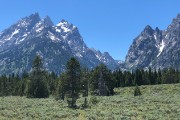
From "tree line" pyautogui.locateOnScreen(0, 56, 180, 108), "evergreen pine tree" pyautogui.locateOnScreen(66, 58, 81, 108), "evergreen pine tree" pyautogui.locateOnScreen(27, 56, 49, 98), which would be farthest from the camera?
"evergreen pine tree" pyautogui.locateOnScreen(27, 56, 49, 98)

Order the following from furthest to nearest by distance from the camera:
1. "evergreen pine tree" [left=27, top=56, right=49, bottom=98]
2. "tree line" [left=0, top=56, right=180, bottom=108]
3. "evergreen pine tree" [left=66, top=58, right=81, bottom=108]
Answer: "evergreen pine tree" [left=27, top=56, right=49, bottom=98], "tree line" [left=0, top=56, right=180, bottom=108], "evergreen pine tree" [left=66, top=58, right=81, bottom=108]

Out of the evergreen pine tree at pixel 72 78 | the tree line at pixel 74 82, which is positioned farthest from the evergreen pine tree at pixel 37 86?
the evergreen pine tree at pixel 72 78

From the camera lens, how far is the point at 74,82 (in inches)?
2504

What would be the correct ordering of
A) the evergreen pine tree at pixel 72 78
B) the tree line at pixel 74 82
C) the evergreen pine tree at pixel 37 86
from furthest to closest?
the evergreen pine tree at pixel 37 86 < the tree line at pixel 74 82 < the evergreen pine tree at pixel 72 78

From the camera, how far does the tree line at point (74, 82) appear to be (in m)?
63.4

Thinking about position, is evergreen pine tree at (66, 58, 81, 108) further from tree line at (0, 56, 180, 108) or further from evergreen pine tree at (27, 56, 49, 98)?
evergreen pine tree at (27, 56, 49, 98)

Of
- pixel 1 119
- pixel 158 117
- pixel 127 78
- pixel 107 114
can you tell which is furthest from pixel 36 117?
pixel 127 78

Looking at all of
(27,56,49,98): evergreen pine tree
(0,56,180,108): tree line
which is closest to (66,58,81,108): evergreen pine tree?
(0,56,180,108): tree line

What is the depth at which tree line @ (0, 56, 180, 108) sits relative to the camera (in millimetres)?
63438

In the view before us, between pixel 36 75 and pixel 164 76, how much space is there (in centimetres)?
6970

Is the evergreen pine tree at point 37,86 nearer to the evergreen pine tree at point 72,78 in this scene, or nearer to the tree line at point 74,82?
the tree line at point 74,82

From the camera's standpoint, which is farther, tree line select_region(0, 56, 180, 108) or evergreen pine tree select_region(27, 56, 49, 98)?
evergreen pine tree select_region(27, 56, 49, 98)

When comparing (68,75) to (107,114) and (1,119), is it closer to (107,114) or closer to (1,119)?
(107,114)

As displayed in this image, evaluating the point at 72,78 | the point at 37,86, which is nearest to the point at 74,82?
the point at 72,78
